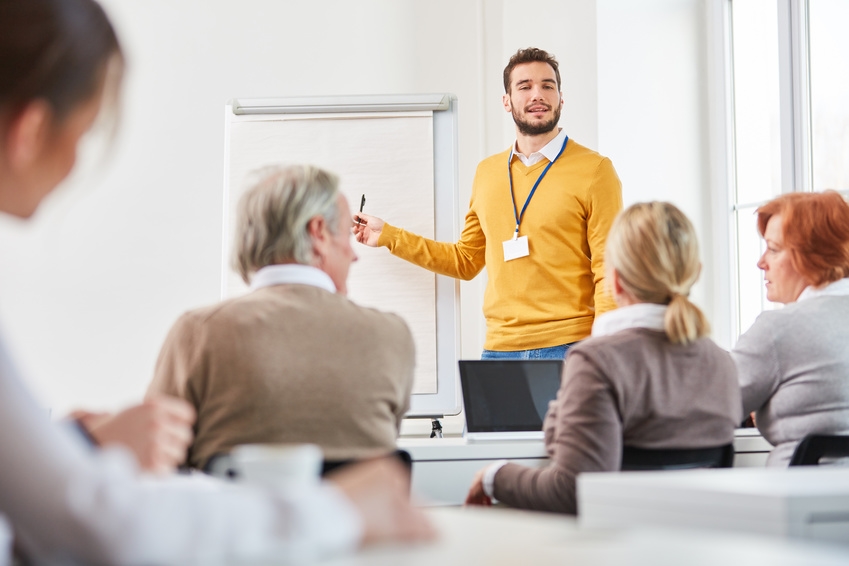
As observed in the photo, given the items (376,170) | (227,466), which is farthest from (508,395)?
(376,170)

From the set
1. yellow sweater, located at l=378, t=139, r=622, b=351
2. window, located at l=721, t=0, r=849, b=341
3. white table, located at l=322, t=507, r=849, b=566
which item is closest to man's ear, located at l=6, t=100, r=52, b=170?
white table, located at l=322, t=507, r=849, b=566

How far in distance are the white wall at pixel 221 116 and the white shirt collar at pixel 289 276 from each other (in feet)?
8.32

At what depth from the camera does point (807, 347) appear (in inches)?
82.8

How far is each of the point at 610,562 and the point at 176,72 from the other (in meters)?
4.10


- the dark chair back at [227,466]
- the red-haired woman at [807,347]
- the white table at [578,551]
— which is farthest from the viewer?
the red-haired woman at [807,347]

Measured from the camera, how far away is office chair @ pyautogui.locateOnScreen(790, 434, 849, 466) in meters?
1.94

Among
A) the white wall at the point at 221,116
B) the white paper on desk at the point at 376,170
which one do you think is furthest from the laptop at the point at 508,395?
the white wall at the point at 221,116

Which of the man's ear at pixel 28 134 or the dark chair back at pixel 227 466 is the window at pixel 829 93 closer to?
the dark chair back at pixel 227 466

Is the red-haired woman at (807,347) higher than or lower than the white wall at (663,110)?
lower

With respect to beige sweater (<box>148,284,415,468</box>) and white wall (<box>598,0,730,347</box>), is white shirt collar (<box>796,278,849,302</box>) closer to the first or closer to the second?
beige sweater (<box>148,284,415,468</box>)

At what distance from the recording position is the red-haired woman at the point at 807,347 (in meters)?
2.09

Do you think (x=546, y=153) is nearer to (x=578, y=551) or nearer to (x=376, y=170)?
(x=376, y=170)

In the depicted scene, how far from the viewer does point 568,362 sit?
183 centimetres

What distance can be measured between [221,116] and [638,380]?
9.94ft
